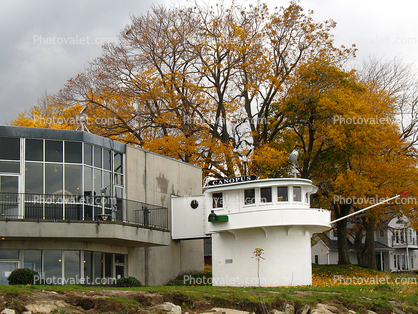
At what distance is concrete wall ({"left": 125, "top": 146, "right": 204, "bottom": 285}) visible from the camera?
3016cm

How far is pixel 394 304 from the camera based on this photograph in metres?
23.3

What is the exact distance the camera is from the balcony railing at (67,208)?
2436cm

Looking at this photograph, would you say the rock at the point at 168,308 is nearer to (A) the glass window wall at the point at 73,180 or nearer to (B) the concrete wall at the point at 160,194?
(A) the glass window wall at the point at 73,180

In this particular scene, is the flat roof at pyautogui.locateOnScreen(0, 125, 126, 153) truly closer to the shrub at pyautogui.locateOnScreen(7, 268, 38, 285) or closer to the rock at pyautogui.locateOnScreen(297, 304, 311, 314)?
the shrub at pyautogui.locateOnScreen(7, 268, 38, 285)

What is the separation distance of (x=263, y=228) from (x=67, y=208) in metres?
10.0

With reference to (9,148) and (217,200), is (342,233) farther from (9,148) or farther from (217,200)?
(9,148)

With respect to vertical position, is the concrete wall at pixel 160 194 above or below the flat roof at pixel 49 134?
below

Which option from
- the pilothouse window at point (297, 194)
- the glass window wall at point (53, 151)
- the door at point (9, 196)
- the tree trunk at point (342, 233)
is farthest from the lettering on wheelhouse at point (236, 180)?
the tree trunk at point (342, 233)

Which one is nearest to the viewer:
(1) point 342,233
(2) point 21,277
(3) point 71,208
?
(2) point 21,277

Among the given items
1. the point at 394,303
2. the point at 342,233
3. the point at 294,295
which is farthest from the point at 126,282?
the point at 342,233

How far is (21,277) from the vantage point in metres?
22.3

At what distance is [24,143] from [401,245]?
59.1 m

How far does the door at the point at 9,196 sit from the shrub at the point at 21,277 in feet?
9.04

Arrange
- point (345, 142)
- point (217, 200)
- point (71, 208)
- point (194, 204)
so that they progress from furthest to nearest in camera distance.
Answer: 1. point (345, 142)
2. point (194, 204)
3. point (217, 200)
4. point (71, 208)
